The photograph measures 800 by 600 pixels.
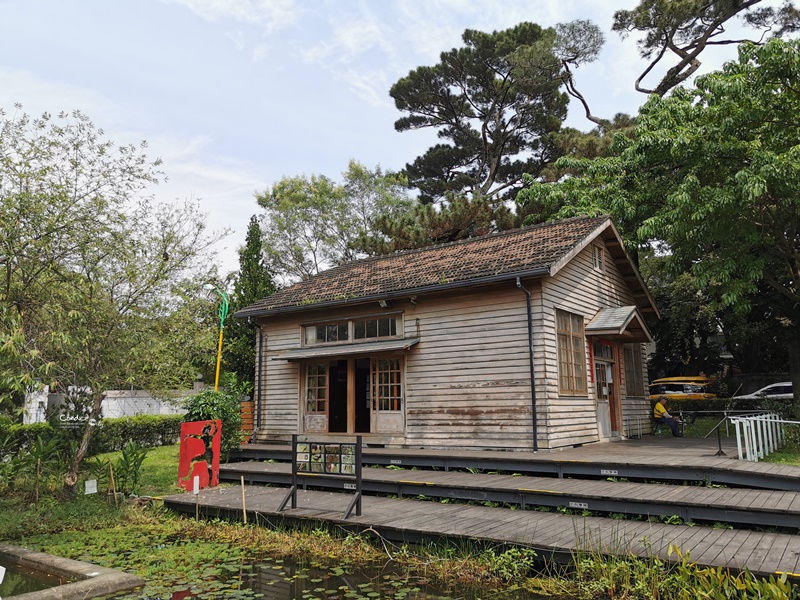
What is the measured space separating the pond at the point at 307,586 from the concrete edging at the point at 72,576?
0.20 metres

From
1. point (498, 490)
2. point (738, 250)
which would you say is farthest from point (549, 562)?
point (738, 250)

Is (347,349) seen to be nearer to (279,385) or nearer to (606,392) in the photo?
(279,385)

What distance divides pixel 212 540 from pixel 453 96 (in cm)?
2615

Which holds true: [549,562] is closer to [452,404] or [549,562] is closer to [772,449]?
[452,404]

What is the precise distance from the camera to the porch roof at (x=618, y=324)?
41.5ft

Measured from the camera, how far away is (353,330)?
1384cm

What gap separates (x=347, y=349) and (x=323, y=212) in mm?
20267

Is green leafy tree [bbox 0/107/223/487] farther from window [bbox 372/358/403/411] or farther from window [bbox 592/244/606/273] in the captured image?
window [bbox 592/244/606/273]

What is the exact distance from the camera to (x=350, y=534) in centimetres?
705

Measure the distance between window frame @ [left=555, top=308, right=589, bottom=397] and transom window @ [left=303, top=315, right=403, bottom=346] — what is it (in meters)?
3.49

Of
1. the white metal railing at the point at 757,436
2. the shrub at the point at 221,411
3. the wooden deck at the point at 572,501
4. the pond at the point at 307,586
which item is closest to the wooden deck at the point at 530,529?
the wooden deck at the point at 572,501

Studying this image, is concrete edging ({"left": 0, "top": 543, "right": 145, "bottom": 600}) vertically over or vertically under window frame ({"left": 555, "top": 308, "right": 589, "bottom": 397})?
under

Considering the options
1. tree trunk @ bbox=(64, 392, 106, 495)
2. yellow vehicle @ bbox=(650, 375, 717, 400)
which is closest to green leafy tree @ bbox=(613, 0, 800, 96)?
yellow vehicle @ bbox=(650, 375, 717, 400)

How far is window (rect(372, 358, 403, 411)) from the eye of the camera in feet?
42.2
